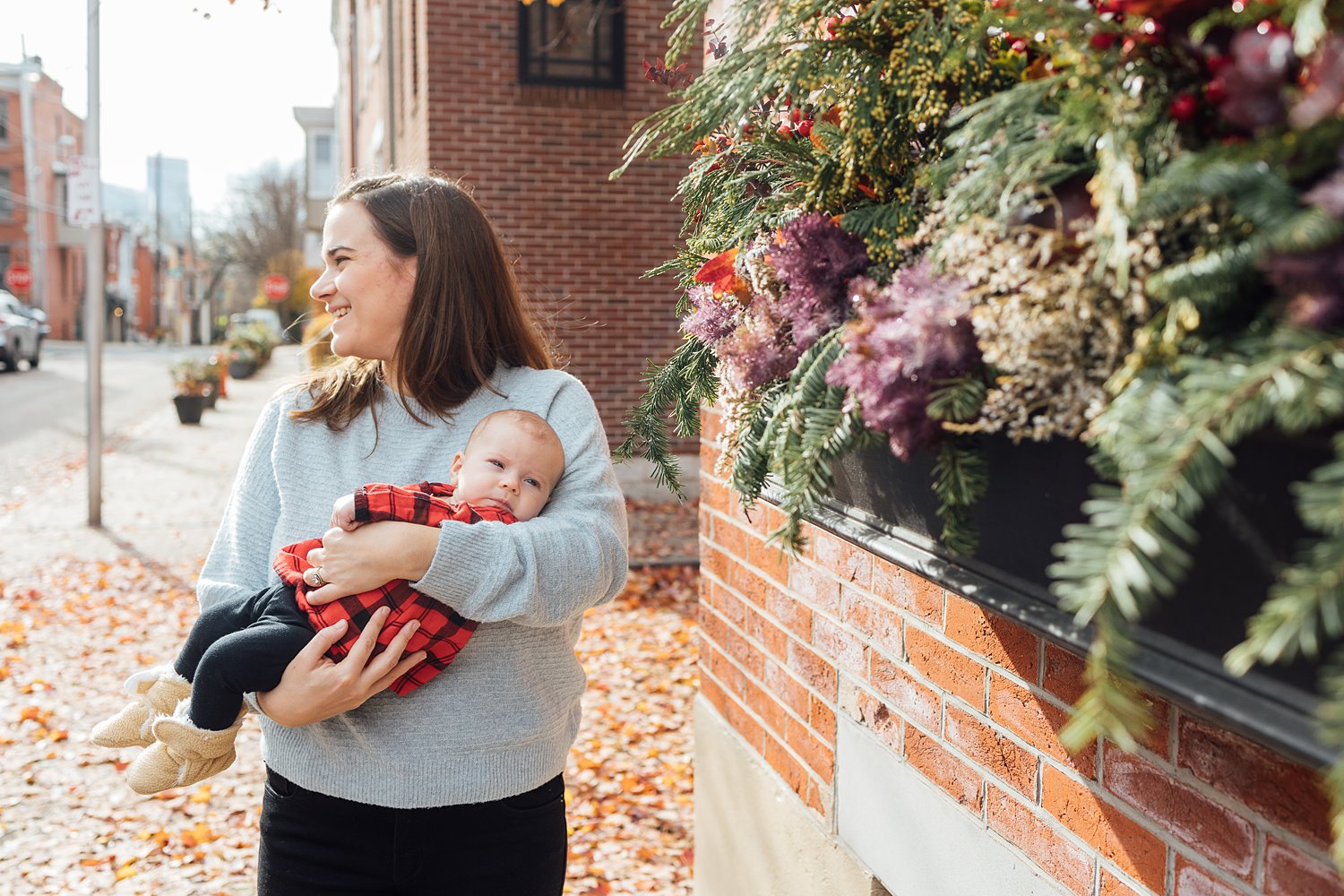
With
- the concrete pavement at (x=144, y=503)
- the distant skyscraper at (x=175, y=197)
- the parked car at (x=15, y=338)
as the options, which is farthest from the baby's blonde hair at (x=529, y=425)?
the distant skyscraper at (x=175, y=197)

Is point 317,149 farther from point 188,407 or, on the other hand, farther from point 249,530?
point 249,530

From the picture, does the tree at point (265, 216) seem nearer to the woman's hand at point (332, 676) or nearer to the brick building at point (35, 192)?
the brick building at point (35, 192)

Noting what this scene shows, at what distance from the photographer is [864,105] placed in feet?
3.85

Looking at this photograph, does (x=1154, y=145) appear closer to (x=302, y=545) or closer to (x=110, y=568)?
(x=302, y=545)

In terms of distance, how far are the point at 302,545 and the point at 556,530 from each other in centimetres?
46

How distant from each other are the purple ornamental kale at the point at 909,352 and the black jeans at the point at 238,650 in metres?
1.19

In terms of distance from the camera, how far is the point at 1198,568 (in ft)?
2.85

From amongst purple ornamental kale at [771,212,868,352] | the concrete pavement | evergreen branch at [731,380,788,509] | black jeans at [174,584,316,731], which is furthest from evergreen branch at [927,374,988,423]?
the concrete pavement

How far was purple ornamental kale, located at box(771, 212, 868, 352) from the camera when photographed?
1.25 meters

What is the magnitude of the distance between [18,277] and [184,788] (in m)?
50.3

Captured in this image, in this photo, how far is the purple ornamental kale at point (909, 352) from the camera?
3.20 ft

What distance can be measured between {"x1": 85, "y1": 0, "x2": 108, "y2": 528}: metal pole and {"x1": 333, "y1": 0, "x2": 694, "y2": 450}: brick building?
111 inches

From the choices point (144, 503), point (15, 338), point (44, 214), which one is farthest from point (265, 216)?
point (144, 503)

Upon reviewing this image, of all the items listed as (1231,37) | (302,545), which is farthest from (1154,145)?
(302,545)
